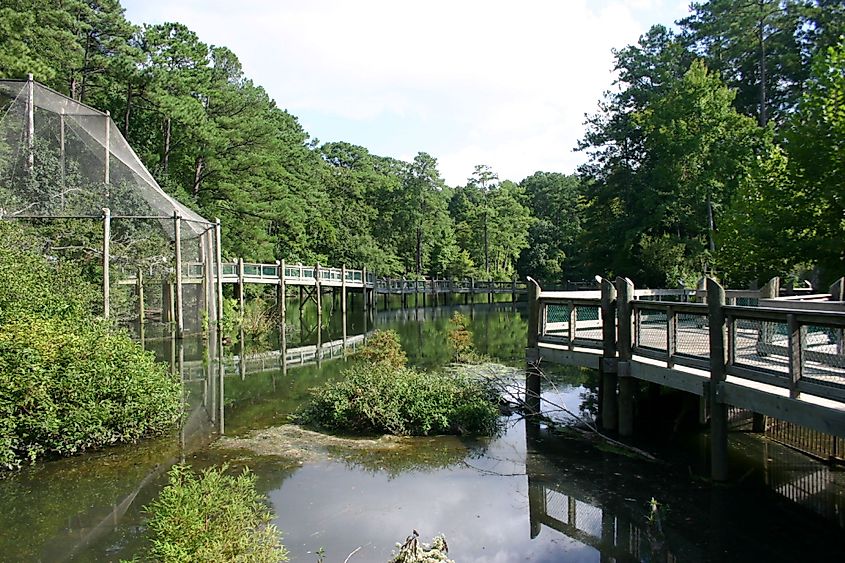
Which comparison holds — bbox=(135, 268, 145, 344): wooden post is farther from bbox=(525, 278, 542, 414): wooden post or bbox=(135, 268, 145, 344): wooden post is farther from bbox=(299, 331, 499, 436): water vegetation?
bbox=(525, 278, 542, 414): wooden post

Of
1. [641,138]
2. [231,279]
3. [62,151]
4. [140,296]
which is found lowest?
[140,296]

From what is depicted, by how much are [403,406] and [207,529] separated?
575 centimetres

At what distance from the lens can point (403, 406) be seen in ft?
35.0

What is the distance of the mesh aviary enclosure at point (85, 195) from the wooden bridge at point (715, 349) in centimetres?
1055

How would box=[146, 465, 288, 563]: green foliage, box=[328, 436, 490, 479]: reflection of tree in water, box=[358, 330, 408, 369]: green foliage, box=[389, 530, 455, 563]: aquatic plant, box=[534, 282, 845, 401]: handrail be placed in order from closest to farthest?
box=[146, 465, 288, 563]: green foliage
box=[389, 530, 455, 563]: aquatic plant
box=[534, 282, 845, 401]: handrail
box=[328, 436, 490, 479]: reflection of tree in water
box=[358, 330, 408, 369]: green foliage

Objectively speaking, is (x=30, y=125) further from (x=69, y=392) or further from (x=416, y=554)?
(x=416, y=554)

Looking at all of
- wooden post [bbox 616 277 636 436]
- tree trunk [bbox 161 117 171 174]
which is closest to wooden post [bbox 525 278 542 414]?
wooden post [bbox 616 277 636 436]

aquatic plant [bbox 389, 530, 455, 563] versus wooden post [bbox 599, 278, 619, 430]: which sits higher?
wooden post [bbox 599, 278, 619, 430]

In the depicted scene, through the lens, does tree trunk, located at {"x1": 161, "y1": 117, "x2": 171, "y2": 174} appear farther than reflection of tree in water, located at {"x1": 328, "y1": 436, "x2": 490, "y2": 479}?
Yes

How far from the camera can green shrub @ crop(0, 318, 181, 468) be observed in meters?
8.38

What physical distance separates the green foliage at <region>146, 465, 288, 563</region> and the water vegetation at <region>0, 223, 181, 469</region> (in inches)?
154

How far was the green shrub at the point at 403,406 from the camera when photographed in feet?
34.4

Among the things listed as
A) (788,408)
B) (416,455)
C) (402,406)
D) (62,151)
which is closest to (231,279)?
(62,151)

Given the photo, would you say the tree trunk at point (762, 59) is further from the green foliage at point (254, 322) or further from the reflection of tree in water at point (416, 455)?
the reflection of tree in water at point (416, 455)
